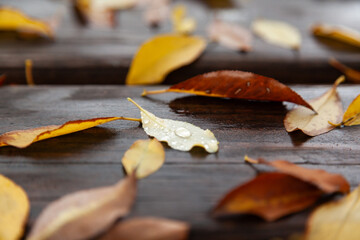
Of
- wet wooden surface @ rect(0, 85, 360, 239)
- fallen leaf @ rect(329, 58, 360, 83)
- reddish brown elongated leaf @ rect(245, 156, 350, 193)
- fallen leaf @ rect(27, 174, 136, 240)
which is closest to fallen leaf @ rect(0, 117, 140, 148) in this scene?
wet wooden surface @ rect(0, 85, 360, 239)

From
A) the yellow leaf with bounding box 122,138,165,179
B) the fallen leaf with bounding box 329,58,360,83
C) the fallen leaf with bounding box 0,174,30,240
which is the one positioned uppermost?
the fallen leaf with bounding box 329,58,360,83

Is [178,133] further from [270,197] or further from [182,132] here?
[270,197]

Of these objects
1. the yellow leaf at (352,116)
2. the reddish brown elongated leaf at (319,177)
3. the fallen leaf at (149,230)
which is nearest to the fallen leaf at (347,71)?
the yellow leaf at (352,116)

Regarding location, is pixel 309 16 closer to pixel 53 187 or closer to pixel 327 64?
pixel 327 64

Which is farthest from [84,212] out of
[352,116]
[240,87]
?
[352,116]

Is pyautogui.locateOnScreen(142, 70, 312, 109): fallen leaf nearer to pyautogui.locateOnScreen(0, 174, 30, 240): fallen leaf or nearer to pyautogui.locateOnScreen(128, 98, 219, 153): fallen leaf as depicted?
pyautogui.locateOnScreen(128, 98, 219, 153): fallen leaf

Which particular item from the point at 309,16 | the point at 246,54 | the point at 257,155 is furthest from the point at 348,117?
the point at 309,16
